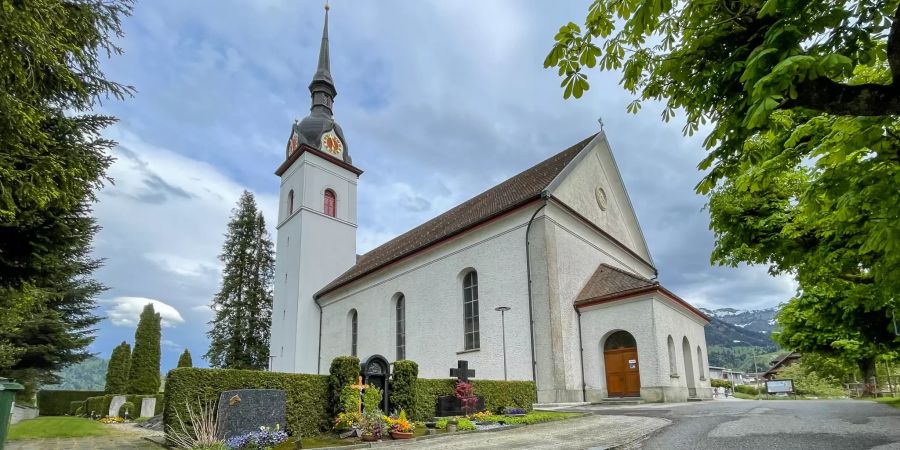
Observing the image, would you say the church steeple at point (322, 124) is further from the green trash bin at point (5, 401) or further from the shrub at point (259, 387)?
the green trash bin at point (5, 401)

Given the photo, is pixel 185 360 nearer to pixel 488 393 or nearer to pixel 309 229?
pixel 309 229

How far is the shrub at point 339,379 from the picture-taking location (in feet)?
32.3

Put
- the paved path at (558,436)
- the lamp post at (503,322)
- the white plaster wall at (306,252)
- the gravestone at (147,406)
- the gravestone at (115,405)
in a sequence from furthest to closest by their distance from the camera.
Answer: the white plaster wall at (306,252), the gravestone at (115,405), the gravestone at (147,406), the lamp post at (503,322), the paved path at (558,436)

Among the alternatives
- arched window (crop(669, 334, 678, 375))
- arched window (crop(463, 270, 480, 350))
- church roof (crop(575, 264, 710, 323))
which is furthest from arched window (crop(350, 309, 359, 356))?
arched window (crop(669, 334, 678, 375))

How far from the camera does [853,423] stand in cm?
896

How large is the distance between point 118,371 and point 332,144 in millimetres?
21638

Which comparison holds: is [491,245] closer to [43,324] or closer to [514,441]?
[514,441]

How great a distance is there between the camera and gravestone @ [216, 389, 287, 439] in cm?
820

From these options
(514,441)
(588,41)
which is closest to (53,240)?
(514,441)

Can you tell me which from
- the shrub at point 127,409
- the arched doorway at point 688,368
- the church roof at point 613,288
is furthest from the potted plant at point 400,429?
the shrub at point 127,409

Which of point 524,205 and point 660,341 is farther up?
point 524,205

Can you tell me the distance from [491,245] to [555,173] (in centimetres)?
369

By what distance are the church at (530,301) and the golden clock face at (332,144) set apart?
474 centimetres

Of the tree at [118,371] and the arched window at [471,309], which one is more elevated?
the arched window at [471,309]
